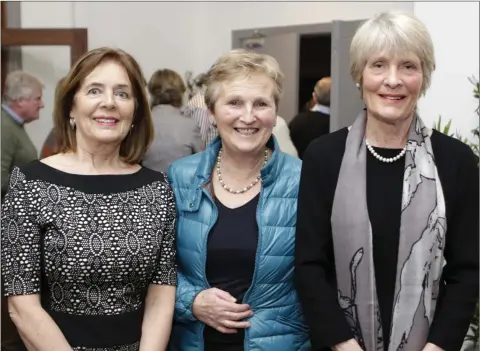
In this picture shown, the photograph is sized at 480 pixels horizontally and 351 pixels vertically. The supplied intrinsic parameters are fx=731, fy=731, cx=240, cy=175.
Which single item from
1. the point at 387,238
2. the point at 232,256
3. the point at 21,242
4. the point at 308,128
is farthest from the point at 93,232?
the point at 308,128

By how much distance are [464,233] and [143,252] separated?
892 mm

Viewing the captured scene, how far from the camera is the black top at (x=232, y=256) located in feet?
7.10

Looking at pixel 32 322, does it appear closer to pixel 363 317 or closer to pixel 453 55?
pixel 363 317

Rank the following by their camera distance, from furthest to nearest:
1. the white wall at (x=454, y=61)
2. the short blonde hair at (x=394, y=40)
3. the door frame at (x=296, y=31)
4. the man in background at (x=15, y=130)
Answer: the door frame at (x=296, y=31) → the man in background at (x=15, y=130) → the white wall at (x=454, y=61) → the short blonde hair at (x=394, y=40)

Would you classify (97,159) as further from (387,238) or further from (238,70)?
(387,238)

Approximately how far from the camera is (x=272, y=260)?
2.15 metres

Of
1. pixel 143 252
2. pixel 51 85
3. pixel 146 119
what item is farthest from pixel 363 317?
pixel 51 85

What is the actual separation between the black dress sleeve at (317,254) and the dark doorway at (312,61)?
4.92m

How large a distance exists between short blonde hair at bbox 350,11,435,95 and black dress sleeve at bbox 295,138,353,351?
291mm

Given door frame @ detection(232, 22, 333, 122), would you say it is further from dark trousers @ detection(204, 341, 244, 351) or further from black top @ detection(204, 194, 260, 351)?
dark trousers @ detection(204, 341, 244, 351)

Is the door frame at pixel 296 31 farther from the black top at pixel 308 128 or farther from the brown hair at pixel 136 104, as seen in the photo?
the brown hair at pixel 136 104

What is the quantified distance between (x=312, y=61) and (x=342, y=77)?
6.96ft

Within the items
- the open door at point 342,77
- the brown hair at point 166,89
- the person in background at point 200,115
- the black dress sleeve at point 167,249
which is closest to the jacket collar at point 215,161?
the black dress sleeve at point 167,249

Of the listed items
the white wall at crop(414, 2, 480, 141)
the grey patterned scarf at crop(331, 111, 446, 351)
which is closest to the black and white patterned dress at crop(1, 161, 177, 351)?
the grey patterned scarf at crop(331, 111, 446, 351)
